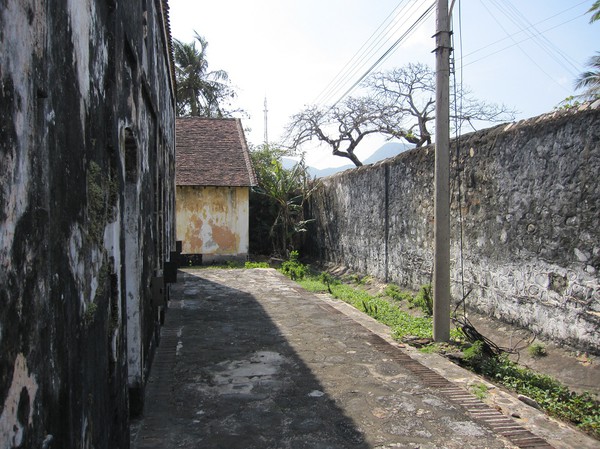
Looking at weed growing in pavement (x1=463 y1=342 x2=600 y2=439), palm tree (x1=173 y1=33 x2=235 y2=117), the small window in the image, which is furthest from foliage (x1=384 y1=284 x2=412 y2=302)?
palm tree (x1=173 y1=33 x2=235 y2=117)

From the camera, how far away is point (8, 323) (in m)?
1.23

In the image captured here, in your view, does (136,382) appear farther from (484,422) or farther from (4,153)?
(4,153)

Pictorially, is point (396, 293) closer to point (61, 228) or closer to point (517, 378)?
point (517, 378)

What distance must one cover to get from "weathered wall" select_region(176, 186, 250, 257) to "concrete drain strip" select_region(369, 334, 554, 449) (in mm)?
11052

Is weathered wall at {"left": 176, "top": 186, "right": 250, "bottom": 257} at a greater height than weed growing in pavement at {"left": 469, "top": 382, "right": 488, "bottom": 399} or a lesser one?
greater

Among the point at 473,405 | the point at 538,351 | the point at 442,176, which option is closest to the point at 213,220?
the point at 442,176

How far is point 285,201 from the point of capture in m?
16.8

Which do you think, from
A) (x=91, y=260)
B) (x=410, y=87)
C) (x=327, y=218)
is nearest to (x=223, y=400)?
(x=91, y=260)

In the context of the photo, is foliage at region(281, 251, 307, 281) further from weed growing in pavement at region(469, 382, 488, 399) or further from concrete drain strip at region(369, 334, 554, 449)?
weed growing in pavement at region(469, 382, 488, 399)

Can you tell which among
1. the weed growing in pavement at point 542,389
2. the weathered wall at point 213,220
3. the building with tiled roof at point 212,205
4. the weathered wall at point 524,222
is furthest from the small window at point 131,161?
the weathered wall at point 213,220

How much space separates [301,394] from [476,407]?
55.7 inches

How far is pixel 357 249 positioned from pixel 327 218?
8.59 feet

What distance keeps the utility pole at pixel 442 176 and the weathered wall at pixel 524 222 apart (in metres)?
0.93

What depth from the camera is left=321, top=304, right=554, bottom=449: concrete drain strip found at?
351 cm
